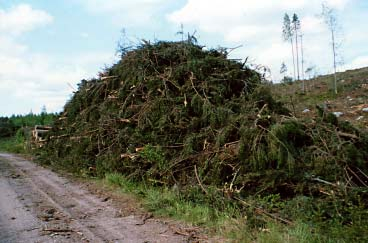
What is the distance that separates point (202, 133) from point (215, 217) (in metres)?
2.03

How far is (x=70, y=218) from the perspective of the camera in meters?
5.04

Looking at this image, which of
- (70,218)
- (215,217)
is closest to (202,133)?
(215,217)

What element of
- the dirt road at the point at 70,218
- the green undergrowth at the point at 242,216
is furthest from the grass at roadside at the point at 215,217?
the dirt road at the point at 70,218

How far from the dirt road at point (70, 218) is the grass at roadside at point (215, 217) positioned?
0.93 feet

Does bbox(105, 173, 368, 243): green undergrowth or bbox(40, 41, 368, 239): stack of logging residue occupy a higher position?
bbox(40, 41, 368, 239): stack of logging residue

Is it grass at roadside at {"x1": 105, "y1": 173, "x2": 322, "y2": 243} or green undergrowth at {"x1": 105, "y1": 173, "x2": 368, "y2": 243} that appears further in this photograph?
grass at roadside at {"x1": 105, "y1": 173, "x2": 322, "y2": 243}

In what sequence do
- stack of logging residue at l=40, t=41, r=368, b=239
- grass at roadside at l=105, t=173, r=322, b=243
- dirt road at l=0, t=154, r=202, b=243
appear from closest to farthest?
grass at roadside at l=105, t=173, r=322, b=243, dirt road at l=0, t=154, r=202, b=243, stack of logging residue at l=40, t=41, r=368, b=239

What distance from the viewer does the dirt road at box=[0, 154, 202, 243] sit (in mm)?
4254

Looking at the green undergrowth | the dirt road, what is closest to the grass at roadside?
the green undergrowth

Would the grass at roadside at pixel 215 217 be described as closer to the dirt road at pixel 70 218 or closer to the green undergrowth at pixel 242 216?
the green undergrowth at pixel 242 216

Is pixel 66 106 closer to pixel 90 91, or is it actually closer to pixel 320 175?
pixel 90 91

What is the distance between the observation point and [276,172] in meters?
5.12

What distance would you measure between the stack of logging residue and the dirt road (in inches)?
39.9

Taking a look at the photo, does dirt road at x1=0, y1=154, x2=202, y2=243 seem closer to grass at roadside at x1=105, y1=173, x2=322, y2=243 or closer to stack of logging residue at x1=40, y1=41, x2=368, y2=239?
grass at roadside at x1=105, y1=173, x2=322, y2=243
